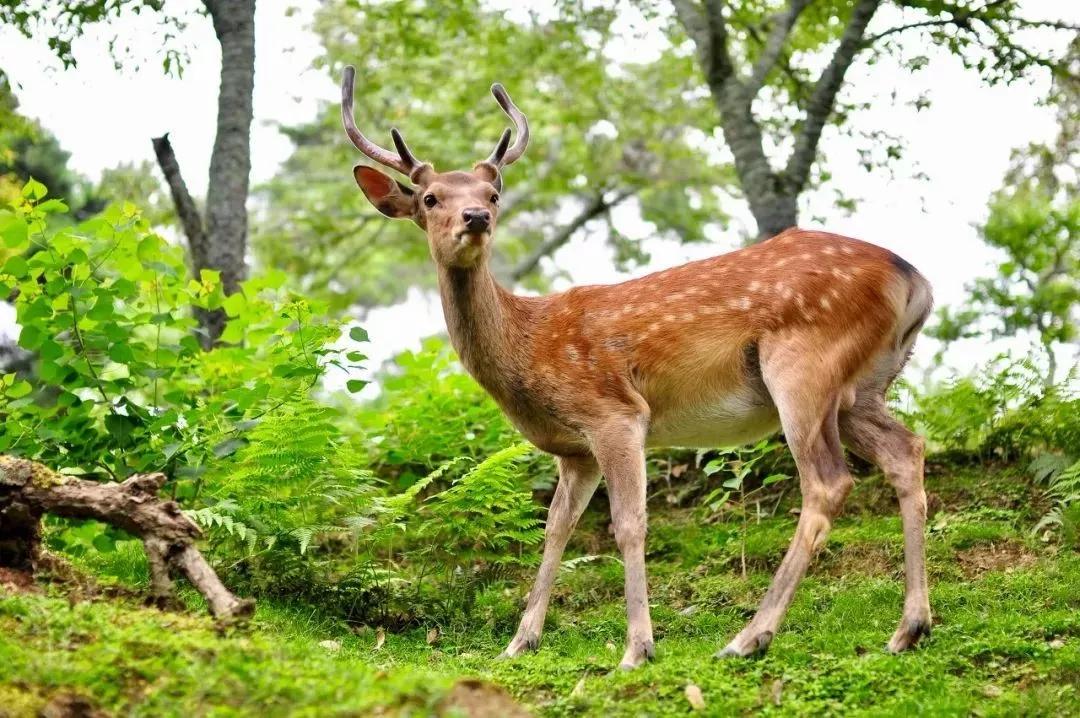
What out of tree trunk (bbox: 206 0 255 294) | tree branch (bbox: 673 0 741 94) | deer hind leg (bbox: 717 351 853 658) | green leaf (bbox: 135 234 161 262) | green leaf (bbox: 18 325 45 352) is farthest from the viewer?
tree branch (bbox: 673 0 741 94)

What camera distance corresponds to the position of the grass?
13.7 feet

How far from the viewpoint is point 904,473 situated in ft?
21.0

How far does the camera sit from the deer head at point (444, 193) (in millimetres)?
6582

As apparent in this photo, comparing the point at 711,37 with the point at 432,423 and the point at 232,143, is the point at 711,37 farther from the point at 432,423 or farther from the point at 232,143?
the point at 432,423

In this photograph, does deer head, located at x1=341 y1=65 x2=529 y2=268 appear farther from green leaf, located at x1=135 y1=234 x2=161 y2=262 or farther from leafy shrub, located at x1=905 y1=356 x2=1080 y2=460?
leafy shrub, located at x1=905 y1=356 x2=1080 y2=460

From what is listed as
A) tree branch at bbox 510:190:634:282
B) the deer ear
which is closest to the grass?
the deer ear

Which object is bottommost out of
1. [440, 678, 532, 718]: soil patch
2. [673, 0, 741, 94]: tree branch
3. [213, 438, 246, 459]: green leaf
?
[440, 678, 532, 718]: soil patch

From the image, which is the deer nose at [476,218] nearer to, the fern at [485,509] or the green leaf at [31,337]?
the fern at [485,509]

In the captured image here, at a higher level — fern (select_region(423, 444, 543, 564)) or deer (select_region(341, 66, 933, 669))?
deer (select_region(341, 66, 933, 669))

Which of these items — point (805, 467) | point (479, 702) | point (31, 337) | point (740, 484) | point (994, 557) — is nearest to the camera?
point (479, 702)

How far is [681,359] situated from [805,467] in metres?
0.94

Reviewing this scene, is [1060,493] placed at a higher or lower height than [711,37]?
lower

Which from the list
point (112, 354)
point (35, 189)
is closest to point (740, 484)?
point (112, 354)

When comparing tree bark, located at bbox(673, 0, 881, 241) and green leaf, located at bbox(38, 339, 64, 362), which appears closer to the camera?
green leaf, located at bbox(38, 339, 64, 362)
